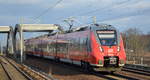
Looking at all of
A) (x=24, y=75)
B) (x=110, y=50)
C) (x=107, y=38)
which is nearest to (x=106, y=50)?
(x=110, y=50)

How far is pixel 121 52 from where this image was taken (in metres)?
20.7

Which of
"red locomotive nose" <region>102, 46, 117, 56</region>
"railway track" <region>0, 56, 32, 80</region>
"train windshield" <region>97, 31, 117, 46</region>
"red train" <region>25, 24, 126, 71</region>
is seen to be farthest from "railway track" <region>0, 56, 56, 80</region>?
"train windshield" <region>97, 31, 117, 46</region>

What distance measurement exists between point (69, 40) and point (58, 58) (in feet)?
18.8

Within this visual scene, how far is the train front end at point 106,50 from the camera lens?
20156mm

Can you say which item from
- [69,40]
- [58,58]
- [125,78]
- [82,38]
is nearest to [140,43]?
[58,58]

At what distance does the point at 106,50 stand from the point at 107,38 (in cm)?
94

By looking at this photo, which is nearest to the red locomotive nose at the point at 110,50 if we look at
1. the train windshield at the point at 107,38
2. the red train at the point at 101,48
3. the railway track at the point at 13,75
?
the red train at the point at 101,48

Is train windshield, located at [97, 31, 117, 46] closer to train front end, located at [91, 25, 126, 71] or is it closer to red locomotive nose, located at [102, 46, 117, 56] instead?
train front end, located at [91, 25, 126, 71]

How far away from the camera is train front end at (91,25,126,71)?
2016 centimetres

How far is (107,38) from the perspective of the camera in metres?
20.9

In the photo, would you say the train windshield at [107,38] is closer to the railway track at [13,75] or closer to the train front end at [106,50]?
the train front end at [106,50]

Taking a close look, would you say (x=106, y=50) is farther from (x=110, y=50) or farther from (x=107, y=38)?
(x=107, y=38)

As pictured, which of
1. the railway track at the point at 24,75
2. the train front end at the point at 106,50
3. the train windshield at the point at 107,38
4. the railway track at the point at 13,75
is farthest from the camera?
the railway track at the point at 13,75

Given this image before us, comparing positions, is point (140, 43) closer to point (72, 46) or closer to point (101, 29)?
point (72, 46)
